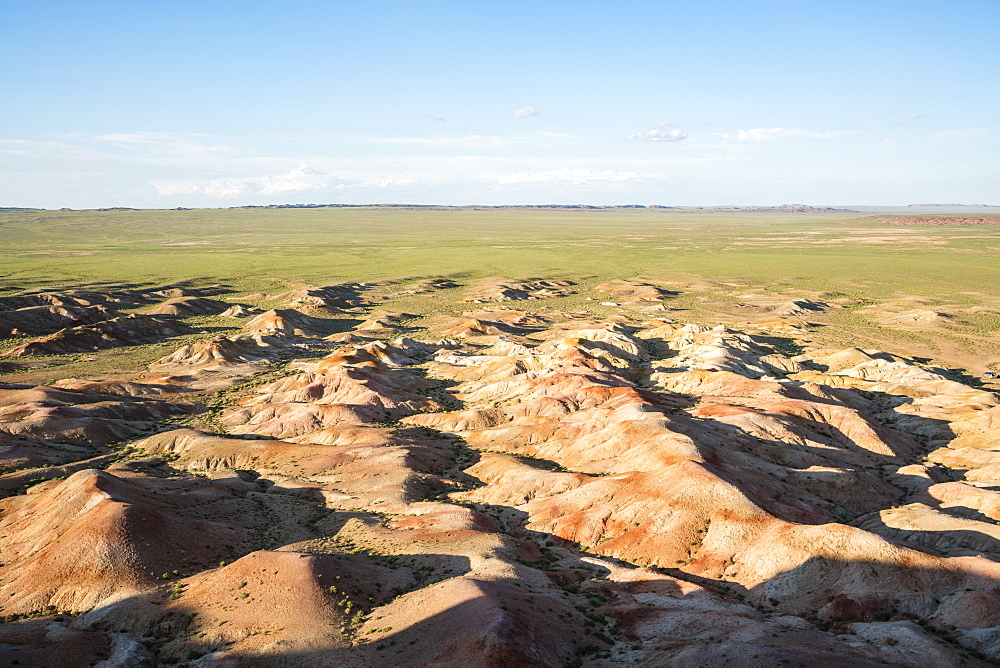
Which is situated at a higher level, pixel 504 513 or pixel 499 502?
pixel 499 502

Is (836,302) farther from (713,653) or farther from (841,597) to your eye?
(713,653)

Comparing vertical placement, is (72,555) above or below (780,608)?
above

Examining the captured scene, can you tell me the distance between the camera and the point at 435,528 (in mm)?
49000

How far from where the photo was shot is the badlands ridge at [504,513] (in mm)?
34406

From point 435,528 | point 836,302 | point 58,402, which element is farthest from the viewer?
point 836,302

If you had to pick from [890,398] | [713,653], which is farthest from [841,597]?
[890,398]

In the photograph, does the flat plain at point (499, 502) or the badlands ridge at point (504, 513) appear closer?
the badlands ridge at point (504, 513)

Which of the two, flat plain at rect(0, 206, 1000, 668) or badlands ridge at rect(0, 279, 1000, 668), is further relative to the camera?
flat plain at rect(0, 206, 1000, 668)

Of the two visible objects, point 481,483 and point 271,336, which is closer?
point 481,483

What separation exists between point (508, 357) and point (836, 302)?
346 ft

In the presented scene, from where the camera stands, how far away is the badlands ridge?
113 ft

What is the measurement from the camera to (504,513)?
5581 cm

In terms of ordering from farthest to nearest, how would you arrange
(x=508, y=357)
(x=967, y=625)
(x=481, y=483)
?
(x=508, y=357) < (x=481, y=483) < (x=967, y=625)

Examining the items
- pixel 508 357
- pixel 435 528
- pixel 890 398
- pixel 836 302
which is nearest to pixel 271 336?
pixel 508 357
